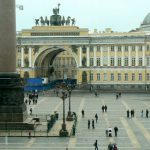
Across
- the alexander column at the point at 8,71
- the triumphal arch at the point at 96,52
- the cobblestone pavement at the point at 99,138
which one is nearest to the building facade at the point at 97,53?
the triumphal arch at the point at 96,52

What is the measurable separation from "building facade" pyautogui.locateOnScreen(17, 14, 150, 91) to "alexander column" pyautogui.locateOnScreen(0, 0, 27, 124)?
227 feet

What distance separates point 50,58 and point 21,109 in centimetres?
8623

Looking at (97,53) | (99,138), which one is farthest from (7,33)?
(97,53)

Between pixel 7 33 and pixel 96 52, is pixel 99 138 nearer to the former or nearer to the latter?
pixel 7 33

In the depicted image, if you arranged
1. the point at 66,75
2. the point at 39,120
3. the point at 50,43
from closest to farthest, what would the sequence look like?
the point at 39,120 → the point at 50,43 → the point at 66,75

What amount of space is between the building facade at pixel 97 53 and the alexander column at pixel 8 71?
6904cm

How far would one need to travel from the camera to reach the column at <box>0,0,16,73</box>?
41.9 meters

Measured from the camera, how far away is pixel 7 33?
4197cm

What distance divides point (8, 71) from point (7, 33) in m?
2.94

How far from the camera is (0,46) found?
42.0 meters

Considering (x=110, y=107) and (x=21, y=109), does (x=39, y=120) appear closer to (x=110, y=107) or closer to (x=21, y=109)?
(x=21, y=109)

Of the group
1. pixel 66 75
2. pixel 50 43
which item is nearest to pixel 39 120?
pixel 50 43

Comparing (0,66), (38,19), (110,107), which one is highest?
(38,19)

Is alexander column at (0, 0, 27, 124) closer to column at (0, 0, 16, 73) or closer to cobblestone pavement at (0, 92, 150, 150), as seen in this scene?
column at (0, 0, 16, 73)
